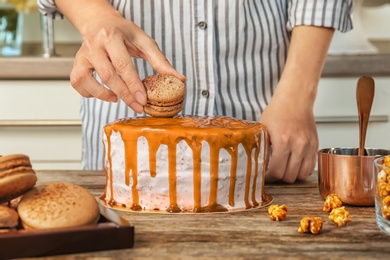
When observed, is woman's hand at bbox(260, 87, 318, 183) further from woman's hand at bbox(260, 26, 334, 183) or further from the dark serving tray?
the dark serving tray

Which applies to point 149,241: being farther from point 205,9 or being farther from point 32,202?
point 205,9

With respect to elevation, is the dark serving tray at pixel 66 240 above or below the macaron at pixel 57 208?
below

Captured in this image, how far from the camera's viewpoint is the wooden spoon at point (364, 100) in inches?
45.4

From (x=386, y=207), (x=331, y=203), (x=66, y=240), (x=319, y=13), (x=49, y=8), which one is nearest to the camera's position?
(x=66, y=240)

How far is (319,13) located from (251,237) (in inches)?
28.4

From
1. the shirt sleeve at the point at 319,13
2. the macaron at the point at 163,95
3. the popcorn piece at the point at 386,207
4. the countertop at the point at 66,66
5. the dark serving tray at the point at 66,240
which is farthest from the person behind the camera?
the countertop at the point at 66,66

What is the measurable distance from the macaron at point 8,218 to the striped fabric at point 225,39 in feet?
2.45

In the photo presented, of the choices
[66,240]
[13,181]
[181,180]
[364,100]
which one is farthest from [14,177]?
[364,100]

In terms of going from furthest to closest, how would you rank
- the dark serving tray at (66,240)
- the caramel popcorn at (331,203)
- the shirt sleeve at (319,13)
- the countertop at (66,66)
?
the countertop at (66,66), the shirt sleeve at (319,13), the caramel popcorn at (331,203), the dark serving tray at (66,240)

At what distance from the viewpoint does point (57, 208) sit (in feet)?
2.69

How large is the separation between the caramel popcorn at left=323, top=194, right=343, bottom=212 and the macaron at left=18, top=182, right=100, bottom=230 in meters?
0.36

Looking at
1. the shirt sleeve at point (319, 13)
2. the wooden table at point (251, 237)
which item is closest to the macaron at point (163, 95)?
the wooden table at point (251, 237)

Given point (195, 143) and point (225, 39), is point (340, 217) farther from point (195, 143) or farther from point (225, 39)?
point (225, 39)

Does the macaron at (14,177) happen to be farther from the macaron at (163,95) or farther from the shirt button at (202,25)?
the shirt button at (202,25)
